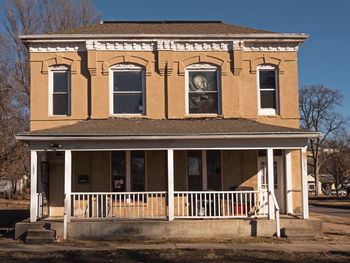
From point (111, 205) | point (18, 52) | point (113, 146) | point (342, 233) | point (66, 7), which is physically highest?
point (66, 7)

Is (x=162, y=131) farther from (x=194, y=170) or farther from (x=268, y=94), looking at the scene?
(x=268, y=94)

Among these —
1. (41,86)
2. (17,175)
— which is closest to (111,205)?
(41,86)

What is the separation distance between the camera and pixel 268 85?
19.1 meters

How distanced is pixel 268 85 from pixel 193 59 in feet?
9.73

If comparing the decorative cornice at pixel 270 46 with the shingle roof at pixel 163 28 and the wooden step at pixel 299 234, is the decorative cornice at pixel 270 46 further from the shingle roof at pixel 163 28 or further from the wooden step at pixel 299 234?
the wooden step at pixel 299 234

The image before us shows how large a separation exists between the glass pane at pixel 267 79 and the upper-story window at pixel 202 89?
1665 millimetres

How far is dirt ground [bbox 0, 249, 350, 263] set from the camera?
480 inches

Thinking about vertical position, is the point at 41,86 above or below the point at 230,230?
above

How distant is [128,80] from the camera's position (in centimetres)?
1877

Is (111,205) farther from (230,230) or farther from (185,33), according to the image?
(185,33)

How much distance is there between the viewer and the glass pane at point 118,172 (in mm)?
18109

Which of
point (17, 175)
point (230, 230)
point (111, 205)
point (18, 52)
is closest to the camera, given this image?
point (230, 230)

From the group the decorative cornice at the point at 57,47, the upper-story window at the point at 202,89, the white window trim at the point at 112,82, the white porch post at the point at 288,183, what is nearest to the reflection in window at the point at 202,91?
the upper-story window at the point at 202,89

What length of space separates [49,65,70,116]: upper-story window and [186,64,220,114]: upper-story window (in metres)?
4.40
